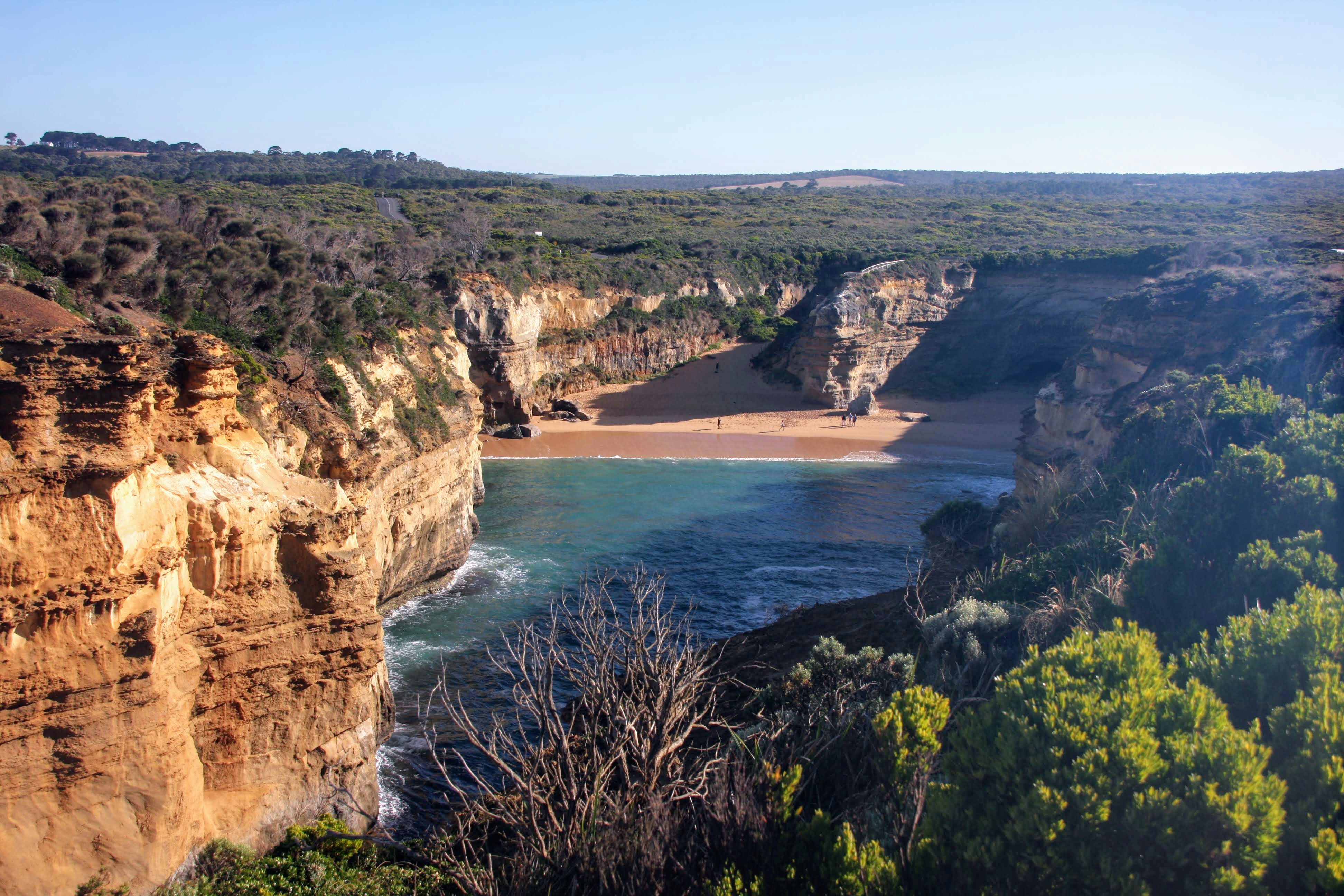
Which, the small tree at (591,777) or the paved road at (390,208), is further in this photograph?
the paved road at (390,208)

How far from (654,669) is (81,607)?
620 cm

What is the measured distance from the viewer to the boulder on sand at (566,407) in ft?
156

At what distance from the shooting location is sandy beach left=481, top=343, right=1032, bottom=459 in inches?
1718

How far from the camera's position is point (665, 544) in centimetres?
2914

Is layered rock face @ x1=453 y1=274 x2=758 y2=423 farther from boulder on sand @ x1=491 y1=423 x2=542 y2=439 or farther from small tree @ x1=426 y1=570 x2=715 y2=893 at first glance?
small tree @ x1=426 y1=570 x2=715 y2=893

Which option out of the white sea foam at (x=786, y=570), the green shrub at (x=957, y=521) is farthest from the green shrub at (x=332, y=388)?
the green shrub at (x=957, y=521)

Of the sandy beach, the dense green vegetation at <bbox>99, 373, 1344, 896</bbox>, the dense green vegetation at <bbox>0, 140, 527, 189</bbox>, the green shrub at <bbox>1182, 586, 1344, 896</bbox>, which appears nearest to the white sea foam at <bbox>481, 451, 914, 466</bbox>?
the sandy beach

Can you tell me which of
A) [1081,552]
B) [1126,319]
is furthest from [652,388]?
[1081,552]

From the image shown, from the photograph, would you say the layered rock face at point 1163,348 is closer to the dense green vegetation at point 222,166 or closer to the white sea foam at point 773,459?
the white sea foam at point 773,459

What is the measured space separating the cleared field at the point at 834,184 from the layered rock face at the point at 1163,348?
Result: 468 ft

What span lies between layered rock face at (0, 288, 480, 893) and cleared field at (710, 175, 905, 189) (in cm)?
16285

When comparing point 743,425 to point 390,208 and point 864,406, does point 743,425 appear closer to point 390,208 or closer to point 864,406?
point 864,406

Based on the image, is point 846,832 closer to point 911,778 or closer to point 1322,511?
point 911,778

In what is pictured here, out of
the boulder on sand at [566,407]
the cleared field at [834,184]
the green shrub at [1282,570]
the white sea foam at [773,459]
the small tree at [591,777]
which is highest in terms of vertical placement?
the cleared field at [834,184]
